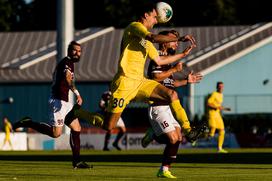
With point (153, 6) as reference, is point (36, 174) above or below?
below

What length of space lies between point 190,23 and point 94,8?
23.3ft

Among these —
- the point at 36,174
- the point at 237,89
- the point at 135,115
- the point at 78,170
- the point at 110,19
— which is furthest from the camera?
the point at 110,19

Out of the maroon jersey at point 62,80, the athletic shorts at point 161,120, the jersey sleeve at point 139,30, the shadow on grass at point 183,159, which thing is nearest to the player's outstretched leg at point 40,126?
the maroon jersey at point 62,80

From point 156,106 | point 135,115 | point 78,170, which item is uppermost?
point 156,106

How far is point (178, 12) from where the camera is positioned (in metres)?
77.6

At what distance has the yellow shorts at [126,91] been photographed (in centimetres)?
1662

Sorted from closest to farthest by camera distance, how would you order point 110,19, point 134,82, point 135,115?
1. point 134,82
2. point 135,115
3. point 110,19

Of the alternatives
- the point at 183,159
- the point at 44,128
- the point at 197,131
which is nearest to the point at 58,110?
the point at 44,128

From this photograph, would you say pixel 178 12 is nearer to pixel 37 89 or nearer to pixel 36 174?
pixel 37 89

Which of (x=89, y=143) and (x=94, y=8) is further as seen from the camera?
(x=94, y=8)

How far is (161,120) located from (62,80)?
9.44ft

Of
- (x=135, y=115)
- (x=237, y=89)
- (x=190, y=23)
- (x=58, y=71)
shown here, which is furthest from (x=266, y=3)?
(x=58, y=71)

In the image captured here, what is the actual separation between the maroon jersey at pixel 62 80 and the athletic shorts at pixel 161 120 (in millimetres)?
1991

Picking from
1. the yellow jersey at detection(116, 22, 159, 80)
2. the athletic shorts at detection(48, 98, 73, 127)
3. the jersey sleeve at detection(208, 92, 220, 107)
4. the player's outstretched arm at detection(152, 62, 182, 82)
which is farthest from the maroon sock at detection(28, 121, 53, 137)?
the jersey sleeve at detection(208, 92, 220, 107)
